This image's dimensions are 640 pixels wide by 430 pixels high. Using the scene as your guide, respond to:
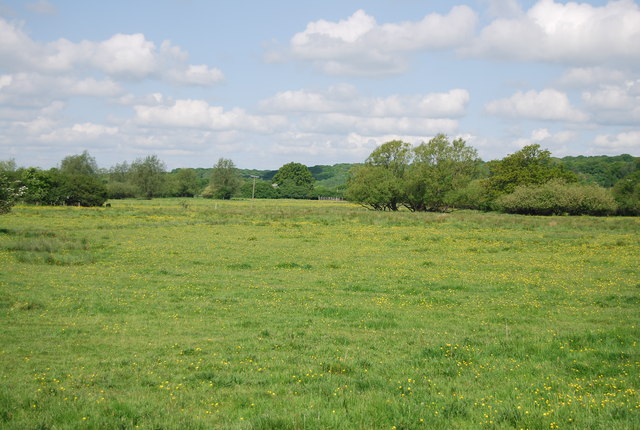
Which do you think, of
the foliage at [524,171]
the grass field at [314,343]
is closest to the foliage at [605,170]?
the foliage at [524,171]

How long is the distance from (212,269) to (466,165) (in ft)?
278

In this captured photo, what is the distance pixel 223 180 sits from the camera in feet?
531

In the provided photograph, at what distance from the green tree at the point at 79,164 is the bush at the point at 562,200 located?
110347mm

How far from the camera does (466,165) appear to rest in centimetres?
9894

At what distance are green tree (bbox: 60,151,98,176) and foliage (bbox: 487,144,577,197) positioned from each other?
105 meters

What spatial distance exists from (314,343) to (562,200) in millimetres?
76714

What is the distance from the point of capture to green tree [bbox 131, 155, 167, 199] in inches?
5448

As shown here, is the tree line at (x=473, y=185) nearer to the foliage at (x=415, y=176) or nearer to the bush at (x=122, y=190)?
the foliage at (x=415, y=176)

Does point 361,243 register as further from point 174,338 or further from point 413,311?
point 174,338

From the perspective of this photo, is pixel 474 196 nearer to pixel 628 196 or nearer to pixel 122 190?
pixel 628 196

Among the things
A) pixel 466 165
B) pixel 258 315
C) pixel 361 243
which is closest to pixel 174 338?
pixel 258 315

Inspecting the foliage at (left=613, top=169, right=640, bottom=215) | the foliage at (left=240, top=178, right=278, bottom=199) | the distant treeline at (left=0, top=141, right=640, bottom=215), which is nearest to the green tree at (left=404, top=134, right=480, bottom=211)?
the distant treeline at (left=0, top=141, right=640, bottom=215)

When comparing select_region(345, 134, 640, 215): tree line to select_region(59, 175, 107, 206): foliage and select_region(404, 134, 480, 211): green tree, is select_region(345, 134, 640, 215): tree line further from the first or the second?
select_region(59, 175, 107, 206): foliage

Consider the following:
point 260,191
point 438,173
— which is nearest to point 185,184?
point 260,191
